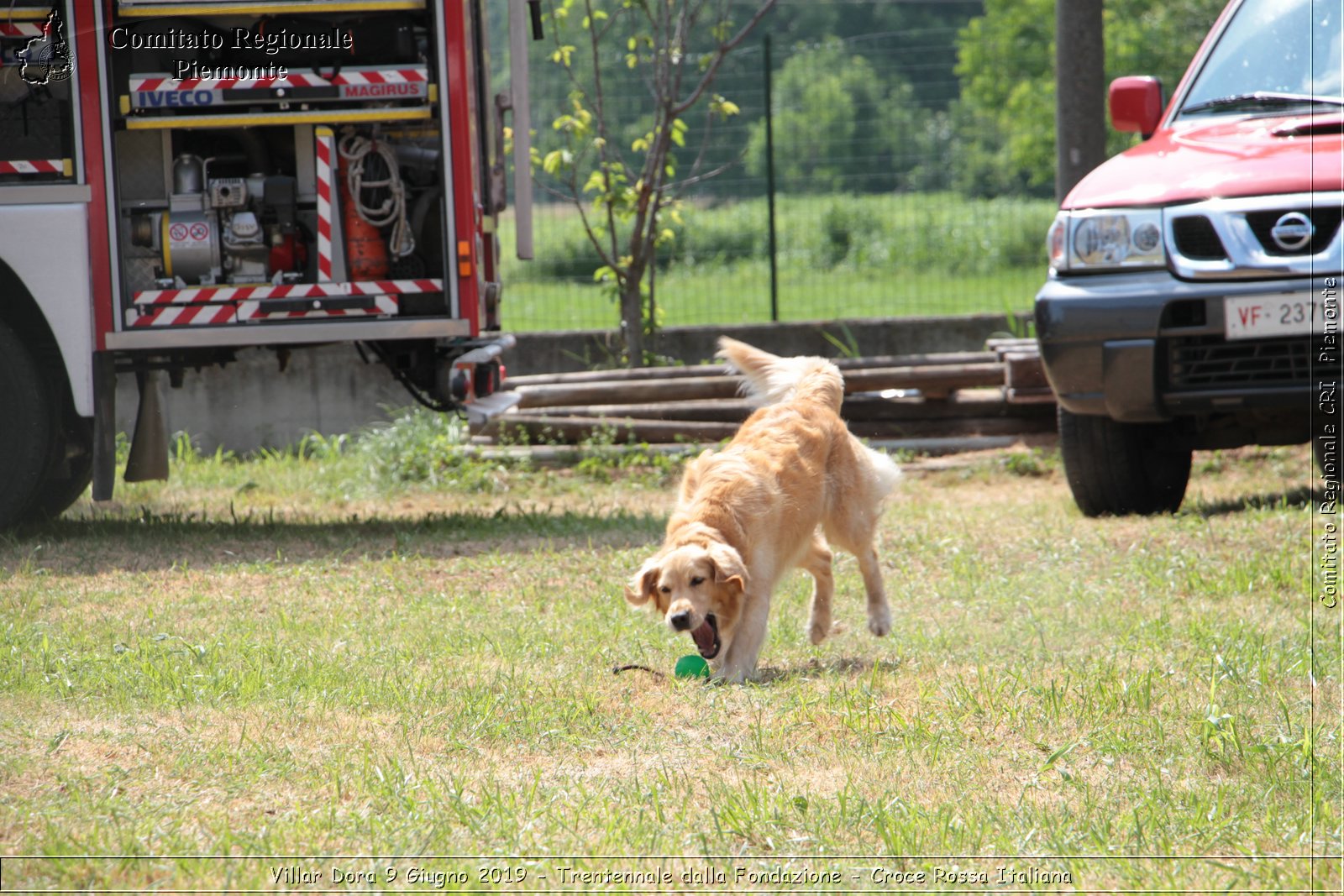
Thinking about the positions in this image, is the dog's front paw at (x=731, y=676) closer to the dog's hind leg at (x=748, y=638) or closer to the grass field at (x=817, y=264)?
the dog's hind leg at (x=748, y=638)

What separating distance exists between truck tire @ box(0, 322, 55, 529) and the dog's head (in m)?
3.68

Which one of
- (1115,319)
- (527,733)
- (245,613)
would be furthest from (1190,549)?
(245,613)

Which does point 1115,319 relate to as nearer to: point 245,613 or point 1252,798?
point 1252,798

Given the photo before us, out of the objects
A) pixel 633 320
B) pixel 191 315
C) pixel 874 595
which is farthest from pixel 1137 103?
pixel 633 320

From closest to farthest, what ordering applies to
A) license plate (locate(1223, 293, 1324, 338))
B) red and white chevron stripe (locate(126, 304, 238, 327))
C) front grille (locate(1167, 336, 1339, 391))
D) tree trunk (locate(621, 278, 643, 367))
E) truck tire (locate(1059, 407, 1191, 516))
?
license plate (locate(1223, 293, 1324, 338))
front grille (locate(1167, 336, 1339, 391))
truck tire (locate(1059, 407, 1191, 516))
red and white chevron stripe (locate(126, 304, 238, 327))
tree trunk (locate(621, 278, 643, 367))

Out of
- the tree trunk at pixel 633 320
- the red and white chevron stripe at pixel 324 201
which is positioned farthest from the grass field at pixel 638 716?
the tree trunk at pixel 633 320

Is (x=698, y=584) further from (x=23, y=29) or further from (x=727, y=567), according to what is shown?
(x=23, y=29)

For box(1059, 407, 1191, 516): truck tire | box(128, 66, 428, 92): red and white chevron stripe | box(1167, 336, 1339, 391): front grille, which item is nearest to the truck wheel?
box(128, 66, 428, 92): red and white chevron stripe

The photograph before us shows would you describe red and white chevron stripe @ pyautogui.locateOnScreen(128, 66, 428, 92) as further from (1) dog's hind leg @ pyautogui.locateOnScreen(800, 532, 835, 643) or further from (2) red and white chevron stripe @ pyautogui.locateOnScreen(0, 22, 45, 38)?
(1) dog's hind leg @ pyautogui.locateOnScreen(800, 532, 835, 643)

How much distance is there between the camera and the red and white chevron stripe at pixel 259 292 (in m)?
7.00

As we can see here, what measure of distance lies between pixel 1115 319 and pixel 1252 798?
3.15 meters

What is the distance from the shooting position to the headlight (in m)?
5.93

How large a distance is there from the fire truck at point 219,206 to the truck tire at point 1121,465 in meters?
2.92

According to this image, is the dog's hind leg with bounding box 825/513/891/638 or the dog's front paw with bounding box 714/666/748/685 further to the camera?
the dog's hind leg with bounding box 825/513/891/638
